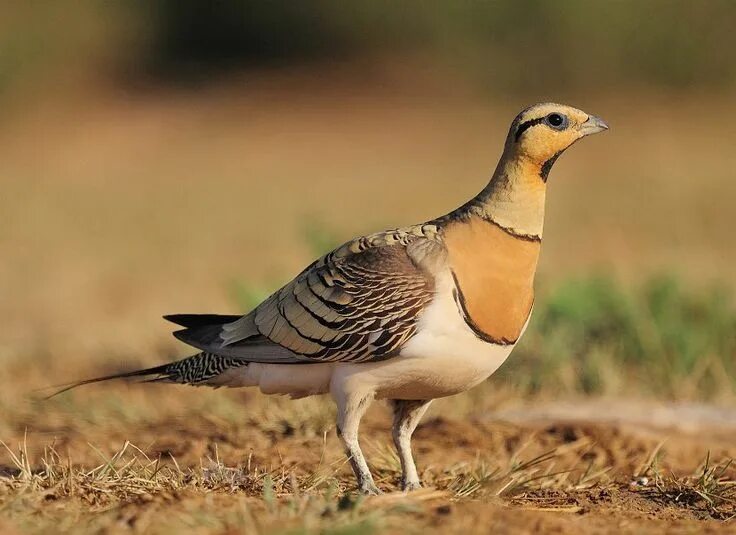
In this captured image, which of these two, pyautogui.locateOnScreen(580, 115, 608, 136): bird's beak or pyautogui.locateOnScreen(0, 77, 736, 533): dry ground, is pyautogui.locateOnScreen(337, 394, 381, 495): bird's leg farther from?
pyautogui.locateOnScreen(580, 115, 608, 136): bird's beak

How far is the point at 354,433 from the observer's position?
4469 millimetres

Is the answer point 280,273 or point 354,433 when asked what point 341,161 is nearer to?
point 280,273

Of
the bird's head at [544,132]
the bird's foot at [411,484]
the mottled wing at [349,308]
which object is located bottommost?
the bird's foot at [411,484]

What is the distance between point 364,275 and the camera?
448cm

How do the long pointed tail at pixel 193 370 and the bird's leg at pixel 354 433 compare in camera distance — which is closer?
the bird's leg at pixel 354 433

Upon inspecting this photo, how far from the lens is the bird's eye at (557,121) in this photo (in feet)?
14.7

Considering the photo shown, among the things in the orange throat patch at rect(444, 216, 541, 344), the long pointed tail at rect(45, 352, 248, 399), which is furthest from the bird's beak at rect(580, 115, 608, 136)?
the long pointed tail at rect(45, 352, 248, 399)

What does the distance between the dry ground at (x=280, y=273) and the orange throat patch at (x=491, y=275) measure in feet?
1.90

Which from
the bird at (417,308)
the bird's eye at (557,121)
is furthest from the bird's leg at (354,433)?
the bird's eye at (557,121)

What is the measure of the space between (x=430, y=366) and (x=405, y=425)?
57cm

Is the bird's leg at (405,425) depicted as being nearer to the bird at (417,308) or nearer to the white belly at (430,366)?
the bird at (417,308)

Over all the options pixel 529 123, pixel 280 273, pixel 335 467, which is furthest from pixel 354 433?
pixel 280 273

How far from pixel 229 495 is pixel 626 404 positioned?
2.86m

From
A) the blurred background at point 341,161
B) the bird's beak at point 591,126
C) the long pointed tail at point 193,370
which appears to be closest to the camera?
the bird's beak at point 591,126
